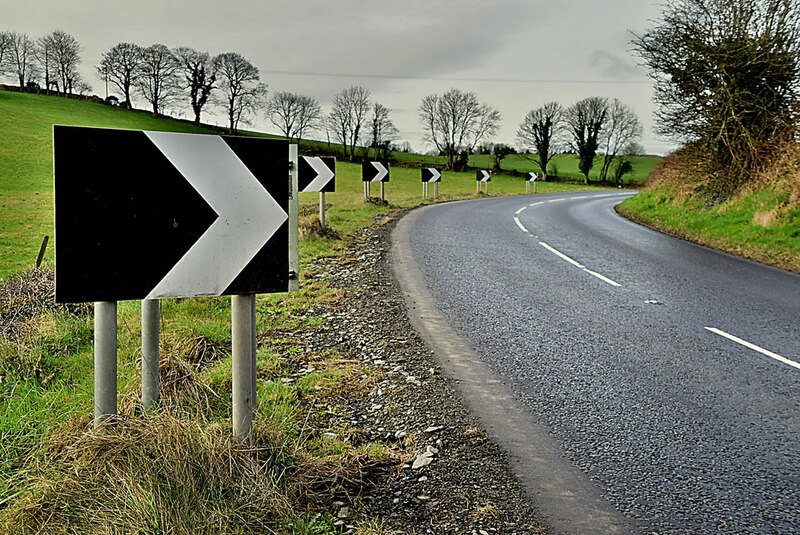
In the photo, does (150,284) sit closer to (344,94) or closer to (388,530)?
(388,530)

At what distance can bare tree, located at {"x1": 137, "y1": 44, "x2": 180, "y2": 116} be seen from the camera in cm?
4697

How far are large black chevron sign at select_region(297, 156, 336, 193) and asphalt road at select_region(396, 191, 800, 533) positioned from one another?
104 inches

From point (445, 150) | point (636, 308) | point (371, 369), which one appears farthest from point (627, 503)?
point (445, 150)

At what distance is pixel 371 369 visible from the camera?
4809 millimetres

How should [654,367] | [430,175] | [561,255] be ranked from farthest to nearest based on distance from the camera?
[430,175] < [561,255] < [654,367]

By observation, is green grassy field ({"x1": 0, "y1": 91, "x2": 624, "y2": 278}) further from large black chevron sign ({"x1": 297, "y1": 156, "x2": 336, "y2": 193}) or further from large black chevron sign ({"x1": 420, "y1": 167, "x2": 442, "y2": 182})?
large black chevron sign ({"x1": 297, "y1": 156, "x2": 336, "y2": 193})

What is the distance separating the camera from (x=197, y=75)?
4478cm

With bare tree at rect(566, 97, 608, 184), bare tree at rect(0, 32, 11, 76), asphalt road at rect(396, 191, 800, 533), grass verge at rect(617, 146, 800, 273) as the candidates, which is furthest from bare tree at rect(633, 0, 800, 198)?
bare tree at rect(0, 32, 11, 76)

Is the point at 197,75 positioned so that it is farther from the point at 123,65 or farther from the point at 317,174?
the point at 317,174

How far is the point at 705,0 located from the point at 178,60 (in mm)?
40544

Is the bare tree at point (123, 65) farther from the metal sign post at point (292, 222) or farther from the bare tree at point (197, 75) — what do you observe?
the metal sign post at point (292, 222)

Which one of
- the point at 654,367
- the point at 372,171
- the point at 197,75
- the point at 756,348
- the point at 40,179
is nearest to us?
the point at 654,367

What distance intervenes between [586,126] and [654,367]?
7294 centimetres

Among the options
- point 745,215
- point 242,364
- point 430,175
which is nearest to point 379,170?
point 430,175
